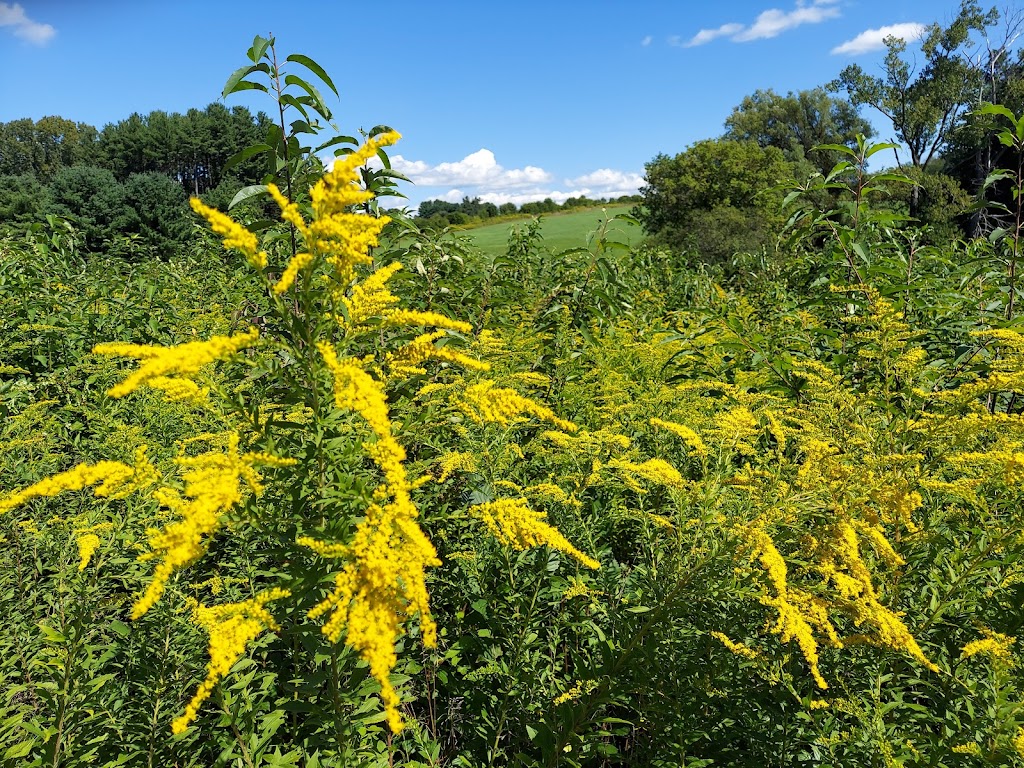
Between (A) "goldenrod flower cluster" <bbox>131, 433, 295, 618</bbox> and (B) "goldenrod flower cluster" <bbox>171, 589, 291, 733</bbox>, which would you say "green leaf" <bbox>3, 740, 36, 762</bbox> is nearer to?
(B) "goldenrod flower cluster" <bbox>171, 589, 291, 733</bbox>

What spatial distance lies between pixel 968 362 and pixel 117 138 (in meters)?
93.3

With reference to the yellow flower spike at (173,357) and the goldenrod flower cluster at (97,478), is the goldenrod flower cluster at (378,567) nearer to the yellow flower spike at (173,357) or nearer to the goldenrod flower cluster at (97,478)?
the yellow flower spike at (173,357)

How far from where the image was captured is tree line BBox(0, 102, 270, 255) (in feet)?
140

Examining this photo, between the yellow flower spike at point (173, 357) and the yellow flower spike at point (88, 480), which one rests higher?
the yellow flower spike at point (173, 357)

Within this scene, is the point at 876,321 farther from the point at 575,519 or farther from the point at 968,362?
the point at 575,519

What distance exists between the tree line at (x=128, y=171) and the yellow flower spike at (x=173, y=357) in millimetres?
1456

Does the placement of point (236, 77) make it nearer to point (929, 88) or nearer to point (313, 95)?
point (313, 95)

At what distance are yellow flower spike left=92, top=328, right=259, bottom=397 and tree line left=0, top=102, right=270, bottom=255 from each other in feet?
4.78

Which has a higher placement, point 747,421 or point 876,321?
point 876,321

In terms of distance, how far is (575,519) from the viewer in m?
2.84

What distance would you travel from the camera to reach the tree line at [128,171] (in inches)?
1679

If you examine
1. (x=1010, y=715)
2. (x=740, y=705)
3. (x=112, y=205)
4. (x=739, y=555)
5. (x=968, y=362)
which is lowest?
(x=740, y=705)

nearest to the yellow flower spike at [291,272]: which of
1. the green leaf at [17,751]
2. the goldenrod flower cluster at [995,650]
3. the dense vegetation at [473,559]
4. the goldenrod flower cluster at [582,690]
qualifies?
the dense vegetation at [473,559]

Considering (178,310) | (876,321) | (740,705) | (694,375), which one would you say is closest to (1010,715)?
(740,705)
